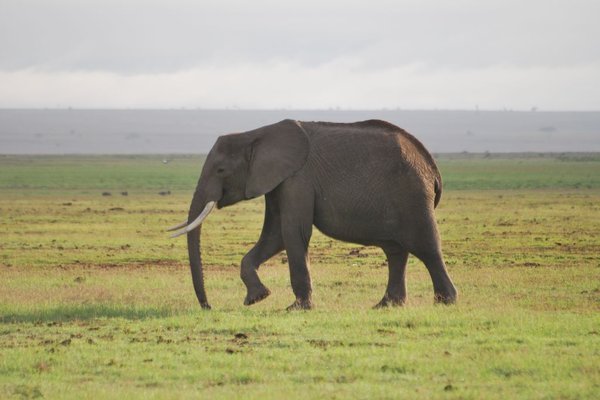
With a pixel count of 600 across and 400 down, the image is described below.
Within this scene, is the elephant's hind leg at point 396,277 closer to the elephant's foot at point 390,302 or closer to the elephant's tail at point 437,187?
the elephant's foot at point 390,302

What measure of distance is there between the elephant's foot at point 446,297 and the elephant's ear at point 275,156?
2.55m

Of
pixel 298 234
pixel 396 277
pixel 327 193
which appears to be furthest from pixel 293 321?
pixel 396 277

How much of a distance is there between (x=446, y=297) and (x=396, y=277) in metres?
0.86

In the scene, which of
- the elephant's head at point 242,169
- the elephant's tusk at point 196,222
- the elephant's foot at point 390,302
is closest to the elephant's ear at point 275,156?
the elephant's head at point 242,169

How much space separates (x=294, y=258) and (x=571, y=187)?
41162 millimetres

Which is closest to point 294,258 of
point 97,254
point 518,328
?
point 518,328

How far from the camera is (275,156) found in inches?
672

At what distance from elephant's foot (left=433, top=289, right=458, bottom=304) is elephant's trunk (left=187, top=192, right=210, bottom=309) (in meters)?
3.08

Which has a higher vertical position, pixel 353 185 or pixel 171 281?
pixel 353 185

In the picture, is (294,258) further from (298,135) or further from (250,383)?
(250,383)

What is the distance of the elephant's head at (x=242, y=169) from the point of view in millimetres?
17000

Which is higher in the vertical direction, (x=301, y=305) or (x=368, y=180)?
(x=368, y=180)

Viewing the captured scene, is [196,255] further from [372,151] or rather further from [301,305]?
[372,151]

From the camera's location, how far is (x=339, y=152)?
17.1 metres
